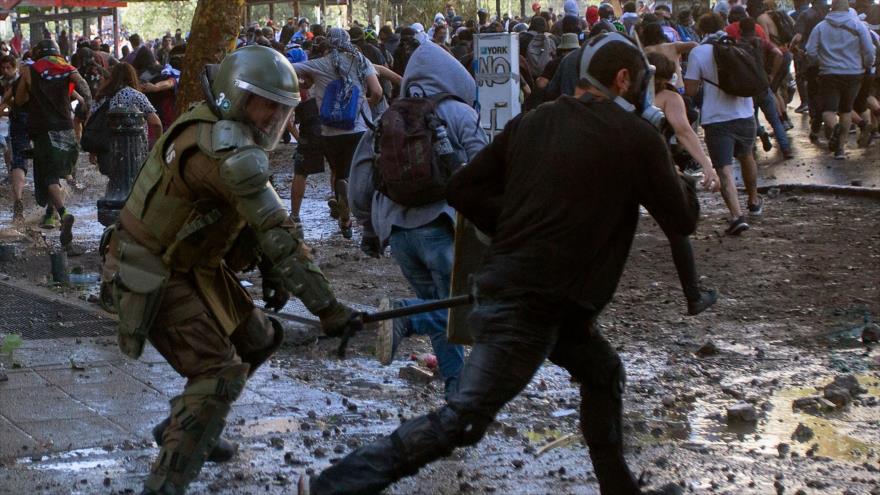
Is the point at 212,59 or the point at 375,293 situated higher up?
the point at 212,59

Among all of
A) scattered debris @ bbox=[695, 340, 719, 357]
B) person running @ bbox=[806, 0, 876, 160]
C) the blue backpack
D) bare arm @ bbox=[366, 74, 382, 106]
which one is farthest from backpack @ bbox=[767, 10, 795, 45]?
scattered debris @ bbox=[695, 340, 719, 357]

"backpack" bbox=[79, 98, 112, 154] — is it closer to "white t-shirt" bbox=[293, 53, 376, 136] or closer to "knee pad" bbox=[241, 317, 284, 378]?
"white t-shirt" bbox=[293, 53, 376, 136]

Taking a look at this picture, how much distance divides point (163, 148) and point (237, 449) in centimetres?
164

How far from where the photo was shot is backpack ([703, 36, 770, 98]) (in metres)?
11.2

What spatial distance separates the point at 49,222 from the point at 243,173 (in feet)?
32.1

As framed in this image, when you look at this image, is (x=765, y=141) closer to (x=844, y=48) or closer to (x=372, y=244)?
(x=844, y=48)

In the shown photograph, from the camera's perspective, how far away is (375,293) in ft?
31.5

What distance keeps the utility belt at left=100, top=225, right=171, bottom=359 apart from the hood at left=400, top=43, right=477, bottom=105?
2150 mm

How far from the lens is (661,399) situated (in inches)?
262

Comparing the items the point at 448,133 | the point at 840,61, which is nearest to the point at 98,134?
the point at 448,133

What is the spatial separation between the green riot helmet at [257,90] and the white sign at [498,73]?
20.7ft

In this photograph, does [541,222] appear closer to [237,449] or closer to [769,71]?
[237,449]

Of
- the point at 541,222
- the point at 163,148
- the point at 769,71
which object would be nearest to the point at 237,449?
the point at 163,148

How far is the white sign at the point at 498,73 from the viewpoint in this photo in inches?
429
